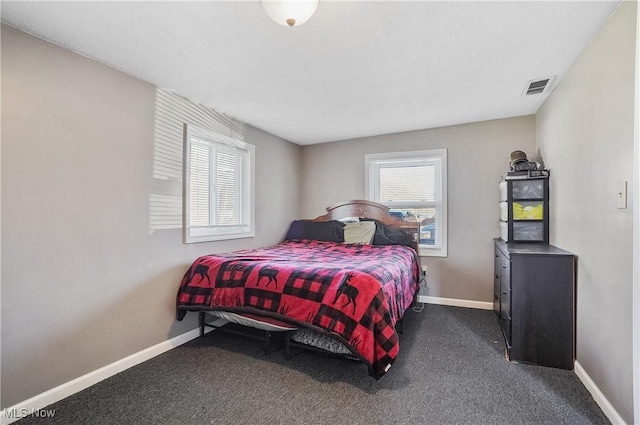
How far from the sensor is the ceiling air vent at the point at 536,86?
7.91 ft

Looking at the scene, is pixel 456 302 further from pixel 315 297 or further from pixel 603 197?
pixel 315 297

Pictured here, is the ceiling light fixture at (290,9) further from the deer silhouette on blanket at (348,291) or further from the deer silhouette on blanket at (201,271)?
the deer silhouette on blanket at (201,271)

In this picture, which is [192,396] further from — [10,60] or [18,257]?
[10,60]

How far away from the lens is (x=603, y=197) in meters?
1.73

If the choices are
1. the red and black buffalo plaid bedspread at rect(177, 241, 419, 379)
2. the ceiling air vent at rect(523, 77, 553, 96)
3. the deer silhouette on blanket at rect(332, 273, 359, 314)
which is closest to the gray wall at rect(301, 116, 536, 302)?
the ceiling air vent at rect(523, 77, 553, 96)

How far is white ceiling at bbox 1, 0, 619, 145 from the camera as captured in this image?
1579mm

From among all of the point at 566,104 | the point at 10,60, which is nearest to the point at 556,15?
the point at 566,104

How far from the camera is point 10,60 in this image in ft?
5.43

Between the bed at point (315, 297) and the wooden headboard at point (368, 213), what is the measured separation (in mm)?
662

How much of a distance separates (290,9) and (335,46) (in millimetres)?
582

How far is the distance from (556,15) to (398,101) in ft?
4.33

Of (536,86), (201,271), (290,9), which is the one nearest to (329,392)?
(201,271)

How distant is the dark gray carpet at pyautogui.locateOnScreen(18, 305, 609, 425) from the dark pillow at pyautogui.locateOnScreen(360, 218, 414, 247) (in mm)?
1366

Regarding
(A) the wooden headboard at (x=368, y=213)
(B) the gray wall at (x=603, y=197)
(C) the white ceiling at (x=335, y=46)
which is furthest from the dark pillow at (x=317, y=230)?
(B) the gray wall at (x=603, y=197)
